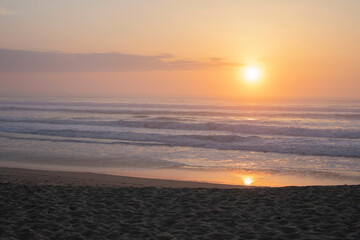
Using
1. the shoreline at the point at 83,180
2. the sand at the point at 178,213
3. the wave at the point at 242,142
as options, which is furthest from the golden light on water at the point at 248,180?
the wave at the point at 242,142

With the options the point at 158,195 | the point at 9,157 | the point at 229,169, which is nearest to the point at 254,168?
the point at 229,169

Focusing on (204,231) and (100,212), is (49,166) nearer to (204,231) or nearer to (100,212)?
(100,212)

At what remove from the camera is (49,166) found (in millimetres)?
11773

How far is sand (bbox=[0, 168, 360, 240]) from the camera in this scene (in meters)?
5.21

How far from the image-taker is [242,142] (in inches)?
739

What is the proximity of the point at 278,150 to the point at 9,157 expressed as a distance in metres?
11.2

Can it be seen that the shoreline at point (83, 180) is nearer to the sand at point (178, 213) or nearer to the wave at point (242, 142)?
the sand at point (178, 213)

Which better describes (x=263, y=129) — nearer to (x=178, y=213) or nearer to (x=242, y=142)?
(x=242, y=142)

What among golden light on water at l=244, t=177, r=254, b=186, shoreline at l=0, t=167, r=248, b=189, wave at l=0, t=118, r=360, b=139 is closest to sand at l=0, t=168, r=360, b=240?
shoreline at l=0, t=167, r=248, b=189

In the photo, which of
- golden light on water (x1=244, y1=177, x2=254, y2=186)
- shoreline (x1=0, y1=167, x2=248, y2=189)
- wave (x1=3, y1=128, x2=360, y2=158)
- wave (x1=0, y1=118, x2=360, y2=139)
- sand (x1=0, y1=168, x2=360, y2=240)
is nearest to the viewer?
sand (x1=0, y1=168, x2=360, y2=240)

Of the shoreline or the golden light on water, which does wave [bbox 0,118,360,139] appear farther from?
the shoreline

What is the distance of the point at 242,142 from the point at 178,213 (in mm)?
13028

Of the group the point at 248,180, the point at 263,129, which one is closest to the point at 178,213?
the point at 248,180

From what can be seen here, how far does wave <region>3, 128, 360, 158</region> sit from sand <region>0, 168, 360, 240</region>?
8041 millimetres
